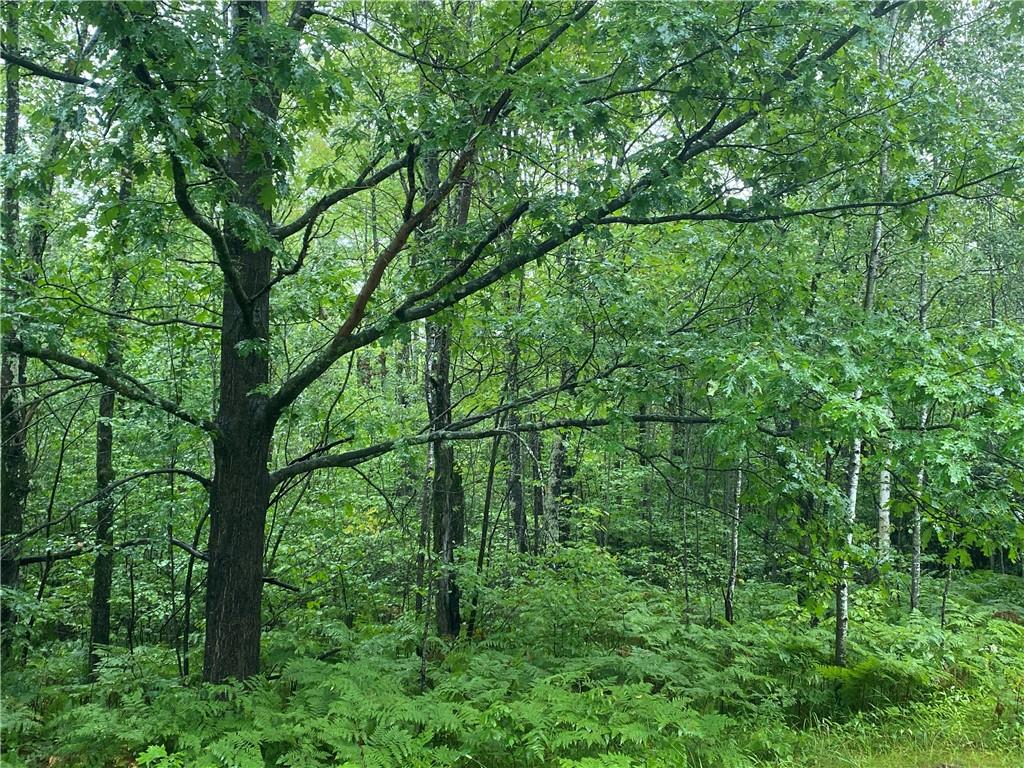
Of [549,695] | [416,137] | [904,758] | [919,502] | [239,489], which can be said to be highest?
[416,137]

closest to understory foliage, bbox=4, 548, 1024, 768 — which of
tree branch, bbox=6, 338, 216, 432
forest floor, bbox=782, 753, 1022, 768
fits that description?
forest floor, bbox=782, 753, 1022, 768

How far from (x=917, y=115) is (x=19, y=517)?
8953mm

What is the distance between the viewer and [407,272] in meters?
6.16

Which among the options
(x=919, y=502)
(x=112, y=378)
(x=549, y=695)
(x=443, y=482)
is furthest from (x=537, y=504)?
(x=112, y=378)

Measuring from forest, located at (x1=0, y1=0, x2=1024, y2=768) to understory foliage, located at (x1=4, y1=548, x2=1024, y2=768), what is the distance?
0.04 m

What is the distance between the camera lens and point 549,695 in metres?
5.00

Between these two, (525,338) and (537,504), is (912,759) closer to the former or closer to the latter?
(525,338)

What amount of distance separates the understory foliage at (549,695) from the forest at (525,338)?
4 cm

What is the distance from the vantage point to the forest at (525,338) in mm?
4012

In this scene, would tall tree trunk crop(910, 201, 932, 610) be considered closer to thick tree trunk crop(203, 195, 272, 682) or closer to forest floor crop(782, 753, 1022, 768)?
forest floor crop(782, 753, 1022, 768)

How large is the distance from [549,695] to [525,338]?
318 cm

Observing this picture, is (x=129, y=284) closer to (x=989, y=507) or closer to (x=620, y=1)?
(x=620, y=1)

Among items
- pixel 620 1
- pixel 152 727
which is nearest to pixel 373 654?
pixel 152 727

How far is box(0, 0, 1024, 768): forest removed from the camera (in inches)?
158
